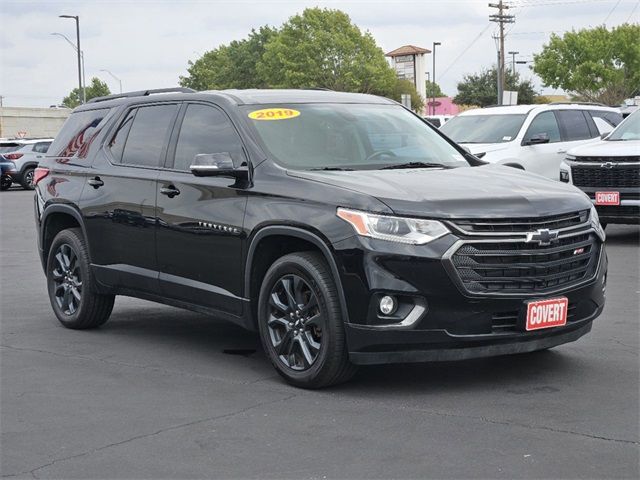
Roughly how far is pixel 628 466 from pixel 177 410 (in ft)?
7.97

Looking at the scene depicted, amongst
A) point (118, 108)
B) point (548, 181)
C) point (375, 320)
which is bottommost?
point (375, 320)

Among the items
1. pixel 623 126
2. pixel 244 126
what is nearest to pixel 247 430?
pixel 244 126

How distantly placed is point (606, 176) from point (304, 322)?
857 cm

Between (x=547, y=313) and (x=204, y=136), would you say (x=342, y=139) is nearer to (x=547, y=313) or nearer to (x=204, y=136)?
(x=204, y=136)

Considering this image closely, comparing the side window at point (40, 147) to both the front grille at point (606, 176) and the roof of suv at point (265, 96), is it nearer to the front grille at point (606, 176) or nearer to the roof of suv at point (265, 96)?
the front grille at point (606, 176)

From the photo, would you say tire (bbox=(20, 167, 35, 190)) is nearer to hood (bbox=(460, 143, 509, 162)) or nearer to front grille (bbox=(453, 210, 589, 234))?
hood (bbox=(460, 143, 509, 162))

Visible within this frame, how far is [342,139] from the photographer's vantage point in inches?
285

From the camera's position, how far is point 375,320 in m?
5.96

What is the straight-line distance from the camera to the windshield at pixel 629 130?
14703mm

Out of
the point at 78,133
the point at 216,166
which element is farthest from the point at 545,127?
the point at 216,166

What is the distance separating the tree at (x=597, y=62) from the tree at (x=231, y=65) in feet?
103

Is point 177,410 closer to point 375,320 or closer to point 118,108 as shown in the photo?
point 375,320

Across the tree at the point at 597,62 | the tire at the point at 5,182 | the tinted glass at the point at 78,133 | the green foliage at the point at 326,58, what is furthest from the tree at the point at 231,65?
the tinted glass at the point at 78,133

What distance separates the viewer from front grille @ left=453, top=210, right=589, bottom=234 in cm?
598
